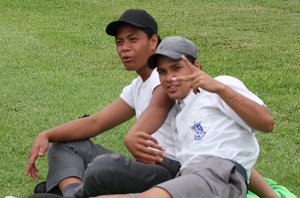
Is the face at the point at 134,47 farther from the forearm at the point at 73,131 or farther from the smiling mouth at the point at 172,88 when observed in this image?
the forearm at the point at 73,131

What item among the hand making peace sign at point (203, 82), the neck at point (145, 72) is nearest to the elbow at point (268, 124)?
the hand making peace sign at point (203, 82)

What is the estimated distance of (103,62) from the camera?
10141 millimetres

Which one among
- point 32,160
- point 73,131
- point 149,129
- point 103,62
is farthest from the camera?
point 103,62

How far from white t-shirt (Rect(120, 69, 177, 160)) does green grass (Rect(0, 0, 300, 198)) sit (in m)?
1.04

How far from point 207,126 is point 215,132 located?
0.06 meters

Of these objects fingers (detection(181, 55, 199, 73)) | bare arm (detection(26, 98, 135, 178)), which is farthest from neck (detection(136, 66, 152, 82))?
fingers (detection(181, 55, 199, 73))

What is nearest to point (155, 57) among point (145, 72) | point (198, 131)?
point (145, 72)

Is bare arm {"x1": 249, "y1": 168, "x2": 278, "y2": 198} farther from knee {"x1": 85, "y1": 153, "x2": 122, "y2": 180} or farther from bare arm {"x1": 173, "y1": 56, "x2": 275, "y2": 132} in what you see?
knee {"x1": 85, "y1": 153, "x2": 122, "y2": 180}

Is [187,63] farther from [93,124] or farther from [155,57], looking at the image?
[93,124]

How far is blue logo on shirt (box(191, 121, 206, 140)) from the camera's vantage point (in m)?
3.63

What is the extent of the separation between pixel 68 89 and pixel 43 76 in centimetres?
88

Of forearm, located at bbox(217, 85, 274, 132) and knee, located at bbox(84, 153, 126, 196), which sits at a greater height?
forearm, located at bbox(217, 85, 274, 132)

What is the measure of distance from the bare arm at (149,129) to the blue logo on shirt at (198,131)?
0.19m

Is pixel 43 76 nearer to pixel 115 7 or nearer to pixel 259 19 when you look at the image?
pixel 259 19
